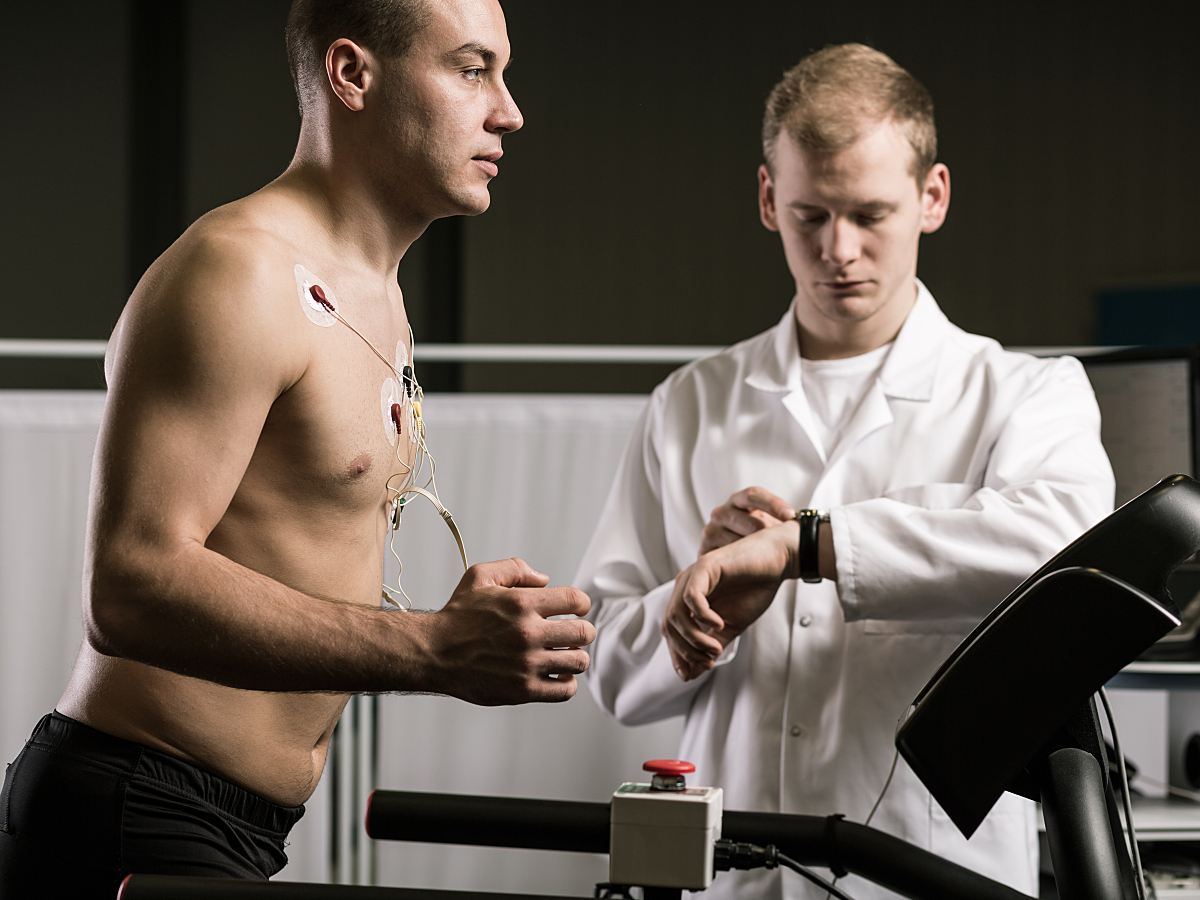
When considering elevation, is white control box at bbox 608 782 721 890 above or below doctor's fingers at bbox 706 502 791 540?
below

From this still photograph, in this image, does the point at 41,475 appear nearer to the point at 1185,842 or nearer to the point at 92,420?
the point at 92,420

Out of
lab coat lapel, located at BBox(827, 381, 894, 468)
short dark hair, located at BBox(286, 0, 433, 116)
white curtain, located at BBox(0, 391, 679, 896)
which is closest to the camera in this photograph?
short dark hair, located at BBox(286, 0, 433, 116)

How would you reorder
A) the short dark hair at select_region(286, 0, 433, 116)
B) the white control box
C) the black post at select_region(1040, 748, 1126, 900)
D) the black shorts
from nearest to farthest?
1. the black post at select_region(1040, 748, 1126, 900)
2. the white control box
3. the black shorts
4. the short dark hair at select_region(286, 0, 433, 116)

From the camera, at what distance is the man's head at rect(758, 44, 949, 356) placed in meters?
1.46

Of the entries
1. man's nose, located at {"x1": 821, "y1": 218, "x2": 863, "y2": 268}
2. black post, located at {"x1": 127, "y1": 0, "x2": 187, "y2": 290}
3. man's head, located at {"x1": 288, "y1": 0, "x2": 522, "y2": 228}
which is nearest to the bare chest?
man's head, located at {"x1": 288, "y1": 0, "x2": 522, "y2": 228}

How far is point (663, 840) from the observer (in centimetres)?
79

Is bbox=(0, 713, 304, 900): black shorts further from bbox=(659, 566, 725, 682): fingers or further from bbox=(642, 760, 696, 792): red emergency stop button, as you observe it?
bbox=(659, 566, 725, 682): fingers

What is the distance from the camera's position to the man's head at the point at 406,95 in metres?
1.03

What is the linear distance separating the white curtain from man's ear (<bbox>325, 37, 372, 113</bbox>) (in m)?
1.20

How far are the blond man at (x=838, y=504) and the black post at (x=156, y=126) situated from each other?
10.9 feet

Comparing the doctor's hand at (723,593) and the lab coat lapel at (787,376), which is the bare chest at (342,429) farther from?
the lab coat lapel at (787,376)

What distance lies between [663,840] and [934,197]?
1.12 metres

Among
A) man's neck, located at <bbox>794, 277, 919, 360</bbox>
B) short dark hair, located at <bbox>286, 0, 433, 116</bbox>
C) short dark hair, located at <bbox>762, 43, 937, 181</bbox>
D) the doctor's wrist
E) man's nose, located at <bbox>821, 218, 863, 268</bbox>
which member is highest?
short dark hair, located at <bbox>762, 43, 937, 181</bbox>

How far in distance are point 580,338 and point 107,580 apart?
375 cm
